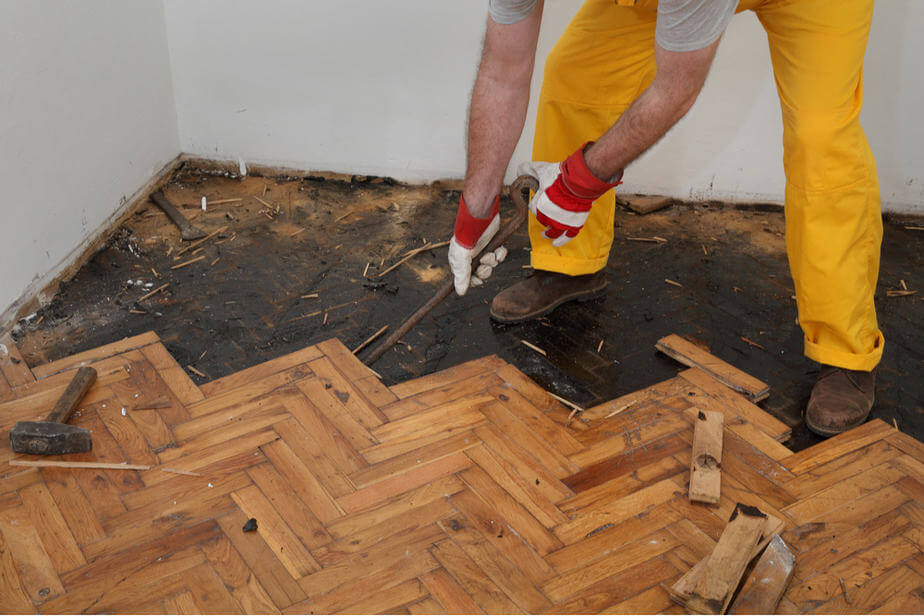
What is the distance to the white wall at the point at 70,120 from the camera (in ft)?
9.27

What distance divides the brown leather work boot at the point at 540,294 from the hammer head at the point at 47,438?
1.51 metres

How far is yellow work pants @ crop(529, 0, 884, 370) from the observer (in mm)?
2359

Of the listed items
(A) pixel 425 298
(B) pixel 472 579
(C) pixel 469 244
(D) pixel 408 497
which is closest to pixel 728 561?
(B) pixel 472 579

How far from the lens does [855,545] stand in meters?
2.02

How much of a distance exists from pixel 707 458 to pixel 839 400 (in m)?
0.66

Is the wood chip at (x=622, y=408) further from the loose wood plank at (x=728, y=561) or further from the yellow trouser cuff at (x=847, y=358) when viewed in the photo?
the yellow trouser cuff at (x=847, y=358)

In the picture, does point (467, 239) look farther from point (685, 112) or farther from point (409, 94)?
point (409, 94)

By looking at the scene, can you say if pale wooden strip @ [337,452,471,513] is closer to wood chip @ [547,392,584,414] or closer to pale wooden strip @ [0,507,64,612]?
wood chip @ [547,392,584,414]

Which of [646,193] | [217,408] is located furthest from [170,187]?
[646,193]

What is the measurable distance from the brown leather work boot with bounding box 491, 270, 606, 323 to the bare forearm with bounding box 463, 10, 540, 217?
571mm

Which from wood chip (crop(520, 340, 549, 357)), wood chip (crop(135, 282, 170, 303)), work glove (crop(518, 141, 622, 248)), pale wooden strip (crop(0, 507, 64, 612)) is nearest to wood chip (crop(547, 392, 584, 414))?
wood chip (crop(520, 340, 549, 357))

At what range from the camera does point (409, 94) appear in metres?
3.90

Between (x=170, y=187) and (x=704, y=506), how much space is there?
298cm

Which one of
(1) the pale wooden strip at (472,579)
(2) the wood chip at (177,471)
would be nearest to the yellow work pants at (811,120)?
(1) the pale wooden strip at (472,579)
